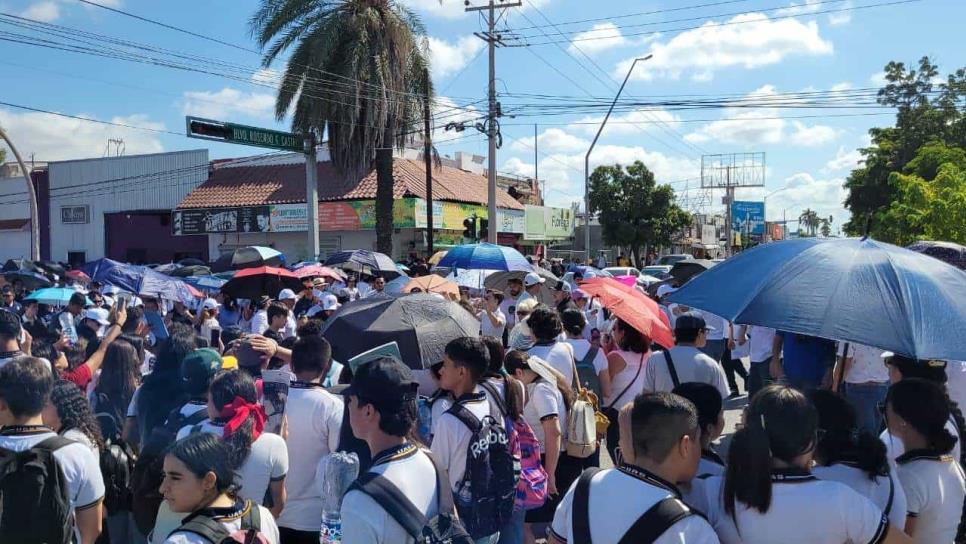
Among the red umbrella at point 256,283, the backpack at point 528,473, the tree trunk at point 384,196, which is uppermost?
the tree trunk at point 384,196

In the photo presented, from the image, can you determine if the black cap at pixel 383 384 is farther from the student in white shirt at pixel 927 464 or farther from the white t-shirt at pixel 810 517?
the student in white shirt at pixel 927 464

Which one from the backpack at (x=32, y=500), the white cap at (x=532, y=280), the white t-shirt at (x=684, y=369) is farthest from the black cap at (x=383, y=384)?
the white cap at (x=532, y=280)

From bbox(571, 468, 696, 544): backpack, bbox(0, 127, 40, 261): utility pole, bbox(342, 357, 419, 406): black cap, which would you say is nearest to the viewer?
bbox(571, 468, 696, 544): backpack

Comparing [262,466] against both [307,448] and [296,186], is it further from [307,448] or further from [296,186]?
[296,186]

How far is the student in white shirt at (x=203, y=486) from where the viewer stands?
99.3 inches

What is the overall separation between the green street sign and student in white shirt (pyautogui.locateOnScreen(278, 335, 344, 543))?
15301 mm

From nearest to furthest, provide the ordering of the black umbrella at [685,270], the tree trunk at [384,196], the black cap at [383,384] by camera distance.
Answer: the black cap at [383,384], the black umbrella at [685,270], the tree trunk at [384,196]

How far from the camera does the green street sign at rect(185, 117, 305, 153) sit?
1764cm

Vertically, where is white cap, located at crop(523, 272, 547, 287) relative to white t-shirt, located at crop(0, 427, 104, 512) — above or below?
above

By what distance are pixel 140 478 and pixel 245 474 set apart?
441mm

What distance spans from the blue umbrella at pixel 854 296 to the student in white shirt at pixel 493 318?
5.11 meters

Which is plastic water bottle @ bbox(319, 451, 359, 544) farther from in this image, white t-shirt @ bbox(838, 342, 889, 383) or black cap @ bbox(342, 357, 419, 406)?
white t-shirt @ bbox(838, 342, 889, 383)

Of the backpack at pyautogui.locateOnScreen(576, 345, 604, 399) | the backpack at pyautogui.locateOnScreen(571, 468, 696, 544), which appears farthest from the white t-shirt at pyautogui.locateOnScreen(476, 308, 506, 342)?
the backpack at pyautogui.locateOnScreen(571, 468, 696, 544)

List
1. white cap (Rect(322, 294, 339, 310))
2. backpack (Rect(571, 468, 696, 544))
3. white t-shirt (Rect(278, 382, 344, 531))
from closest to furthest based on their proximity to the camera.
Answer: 1. backpack (Rect(571, 468, 696, 544))
2. white t-shirt (Rect(278, 382, 344, 531))
3. white cap (Rect(322, 294, 339, 310))
